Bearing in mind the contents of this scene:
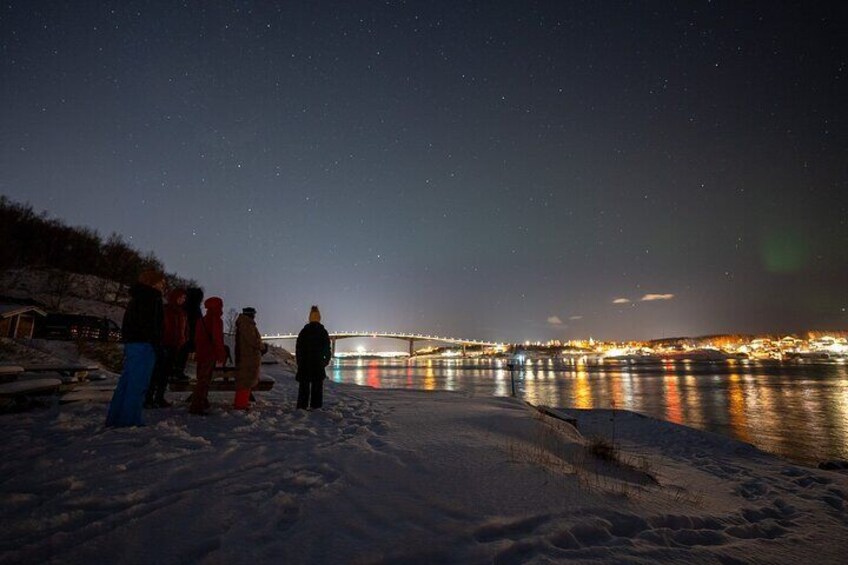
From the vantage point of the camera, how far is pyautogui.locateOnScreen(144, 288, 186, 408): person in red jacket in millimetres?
7734

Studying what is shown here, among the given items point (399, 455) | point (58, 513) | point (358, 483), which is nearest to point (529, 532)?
point (358, 483)

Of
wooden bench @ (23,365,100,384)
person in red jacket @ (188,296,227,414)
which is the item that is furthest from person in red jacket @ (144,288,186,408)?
wooden bench @ (23,365,100,384)

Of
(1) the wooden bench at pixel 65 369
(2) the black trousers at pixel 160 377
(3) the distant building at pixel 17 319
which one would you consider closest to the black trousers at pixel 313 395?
(2) the black trousers at pixel 160 377

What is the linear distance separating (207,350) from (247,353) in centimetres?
68

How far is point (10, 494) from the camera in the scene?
3.31 metres

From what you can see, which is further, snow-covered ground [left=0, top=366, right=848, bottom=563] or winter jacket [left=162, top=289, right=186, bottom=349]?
winter jacket [left=162, top=289, right=186, bottom=349]

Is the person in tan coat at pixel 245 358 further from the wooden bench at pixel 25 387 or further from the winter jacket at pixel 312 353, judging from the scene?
the wooden bench at pixel 25 387

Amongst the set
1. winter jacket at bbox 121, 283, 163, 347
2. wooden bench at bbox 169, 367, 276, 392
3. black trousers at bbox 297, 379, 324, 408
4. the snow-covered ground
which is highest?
winter jacket at bbox 121, 283, 163, 347

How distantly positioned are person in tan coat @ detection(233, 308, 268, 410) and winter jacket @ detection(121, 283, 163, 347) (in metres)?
1.64

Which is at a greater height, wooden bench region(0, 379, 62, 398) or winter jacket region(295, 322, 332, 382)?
winter jacket region(295, 322, 332, 382)

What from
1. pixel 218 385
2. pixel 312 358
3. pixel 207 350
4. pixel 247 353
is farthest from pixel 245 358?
pixel 218 385

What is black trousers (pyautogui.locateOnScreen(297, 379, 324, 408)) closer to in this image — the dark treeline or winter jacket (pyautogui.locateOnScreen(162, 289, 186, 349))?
winter jacket (pyautogui.locateOnScreen(162, 289, 186, 349))

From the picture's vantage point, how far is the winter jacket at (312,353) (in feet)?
27.6

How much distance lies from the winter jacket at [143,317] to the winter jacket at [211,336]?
1.10 metres
